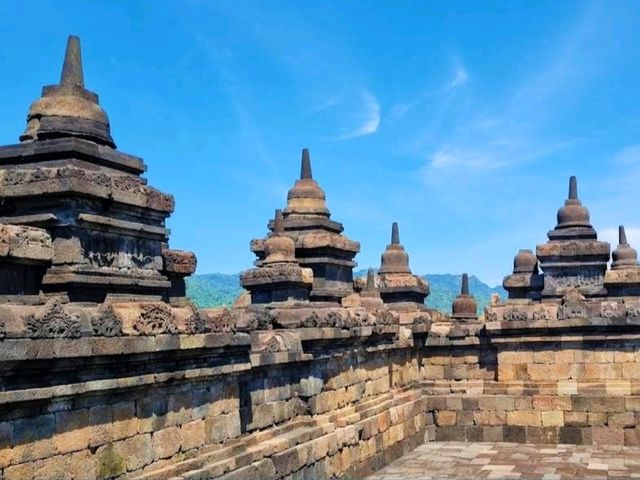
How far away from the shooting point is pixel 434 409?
16.5 metres

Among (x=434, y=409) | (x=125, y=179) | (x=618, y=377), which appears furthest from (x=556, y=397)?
(x=125, y=179)

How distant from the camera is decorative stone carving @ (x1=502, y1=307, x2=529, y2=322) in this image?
15906 mm

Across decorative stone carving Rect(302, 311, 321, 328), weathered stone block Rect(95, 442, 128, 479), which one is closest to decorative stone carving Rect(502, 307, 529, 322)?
decorative stone carving Rect(302, 311, 321, 328)

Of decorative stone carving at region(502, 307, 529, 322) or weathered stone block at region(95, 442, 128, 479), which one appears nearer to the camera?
weathered stone block at region(95, 442, 128, 479)

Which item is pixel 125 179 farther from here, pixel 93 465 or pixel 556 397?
pixel 556 397

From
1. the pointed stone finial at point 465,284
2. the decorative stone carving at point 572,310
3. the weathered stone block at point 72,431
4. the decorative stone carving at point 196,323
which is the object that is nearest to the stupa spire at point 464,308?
the pointed stone finial at point 465,284

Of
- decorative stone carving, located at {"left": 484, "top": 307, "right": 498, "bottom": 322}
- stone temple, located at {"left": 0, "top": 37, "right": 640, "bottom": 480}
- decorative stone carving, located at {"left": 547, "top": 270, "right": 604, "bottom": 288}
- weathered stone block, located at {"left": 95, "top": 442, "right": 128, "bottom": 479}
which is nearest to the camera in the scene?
stone temple, located at {"left": 0, "top": 37, "right": 640, "bottom": 480}

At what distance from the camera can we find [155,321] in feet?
24.9

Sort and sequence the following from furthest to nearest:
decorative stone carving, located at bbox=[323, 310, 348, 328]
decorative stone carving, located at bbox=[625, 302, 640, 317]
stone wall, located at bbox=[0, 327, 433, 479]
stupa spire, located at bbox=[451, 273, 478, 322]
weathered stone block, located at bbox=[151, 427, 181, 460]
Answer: stupa spire, located at bbox=[451, 273, 478, 322]
decorative stone carving, located at bbox=[625, 302, 640, 317]
decorative stone carving, located at bbox=[323, 310, 348, 328]
weathered stone block, located at bbox=[151, 427, 181, 460]
stone wall, located at bbox=[0, 327, 433, 479]

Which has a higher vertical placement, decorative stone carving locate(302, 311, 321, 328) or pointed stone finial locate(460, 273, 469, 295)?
pointed stone finial locate(460, 273, 469, 295)

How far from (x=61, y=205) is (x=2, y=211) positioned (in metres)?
0.78

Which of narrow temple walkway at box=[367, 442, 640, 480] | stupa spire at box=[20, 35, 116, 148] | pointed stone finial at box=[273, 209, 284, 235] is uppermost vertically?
stupa spire at box=[20, 35, 116, 148]

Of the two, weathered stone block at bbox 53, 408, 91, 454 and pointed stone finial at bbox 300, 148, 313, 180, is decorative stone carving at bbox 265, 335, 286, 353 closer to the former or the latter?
weathered stone block at bbox 53, 408, 91, 454

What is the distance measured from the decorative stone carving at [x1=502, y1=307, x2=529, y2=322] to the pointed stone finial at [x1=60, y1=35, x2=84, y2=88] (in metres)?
9.90
